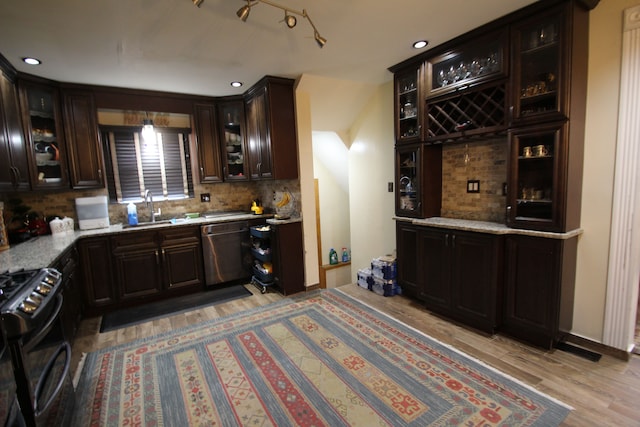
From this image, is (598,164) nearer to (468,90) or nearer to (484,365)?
(468,90)

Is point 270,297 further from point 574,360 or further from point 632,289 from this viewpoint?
point 632,289

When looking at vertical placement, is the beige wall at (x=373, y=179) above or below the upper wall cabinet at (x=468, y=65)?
below

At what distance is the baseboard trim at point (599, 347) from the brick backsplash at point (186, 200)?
290 centimetres

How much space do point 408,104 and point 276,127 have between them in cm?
149

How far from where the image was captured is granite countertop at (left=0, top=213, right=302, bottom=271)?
7.11ft

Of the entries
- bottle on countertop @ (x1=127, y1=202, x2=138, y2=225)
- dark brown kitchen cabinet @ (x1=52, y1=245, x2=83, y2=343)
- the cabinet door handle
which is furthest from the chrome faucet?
the cabinet door handle

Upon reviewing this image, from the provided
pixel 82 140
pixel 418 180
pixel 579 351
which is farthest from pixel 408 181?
pixel 82 140

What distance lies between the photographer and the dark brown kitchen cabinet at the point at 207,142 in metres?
4.09

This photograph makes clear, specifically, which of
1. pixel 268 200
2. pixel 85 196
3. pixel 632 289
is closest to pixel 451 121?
pixel 632 289

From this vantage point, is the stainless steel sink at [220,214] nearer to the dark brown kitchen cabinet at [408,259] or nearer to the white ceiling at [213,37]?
the white ceiling at [213,37]

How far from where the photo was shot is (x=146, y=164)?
4.00m

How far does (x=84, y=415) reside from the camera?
74.9 inches

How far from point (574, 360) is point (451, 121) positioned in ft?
6.96

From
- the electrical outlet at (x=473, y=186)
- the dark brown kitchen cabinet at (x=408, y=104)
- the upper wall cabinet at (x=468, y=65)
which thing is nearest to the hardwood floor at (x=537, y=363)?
the electrical outlet at (x=473, y=186)
